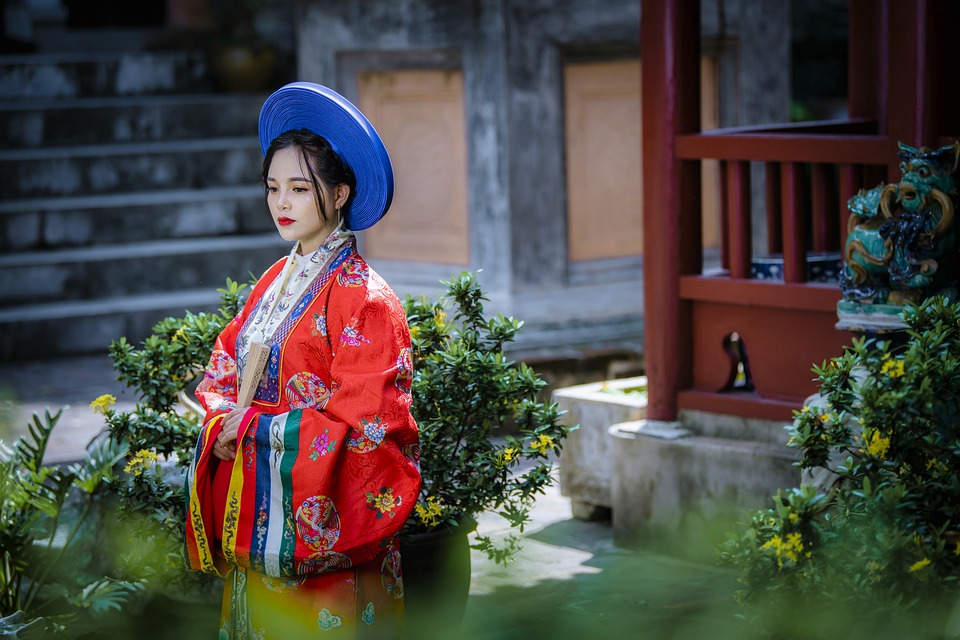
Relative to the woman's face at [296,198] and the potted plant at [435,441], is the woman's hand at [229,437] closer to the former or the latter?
the woman's face at [296,198]

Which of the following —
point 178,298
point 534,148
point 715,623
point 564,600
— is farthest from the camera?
point 178,298

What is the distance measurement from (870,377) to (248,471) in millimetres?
1685

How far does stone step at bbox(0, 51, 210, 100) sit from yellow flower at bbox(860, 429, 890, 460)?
945 centimetres

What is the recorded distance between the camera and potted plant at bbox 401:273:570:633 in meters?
4.59

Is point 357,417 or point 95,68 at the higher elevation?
point 95,68

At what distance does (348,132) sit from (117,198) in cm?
760

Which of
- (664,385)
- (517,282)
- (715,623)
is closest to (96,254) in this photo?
(517,282)

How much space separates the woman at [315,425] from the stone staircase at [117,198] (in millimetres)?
6211

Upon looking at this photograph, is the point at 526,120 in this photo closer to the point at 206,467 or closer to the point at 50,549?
the point at 50,549

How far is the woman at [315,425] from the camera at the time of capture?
3527mm

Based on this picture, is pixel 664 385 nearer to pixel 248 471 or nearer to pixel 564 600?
pixel 564 600

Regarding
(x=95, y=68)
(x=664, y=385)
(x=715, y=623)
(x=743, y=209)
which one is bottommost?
(x=715, y=623)

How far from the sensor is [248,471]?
3586 mm

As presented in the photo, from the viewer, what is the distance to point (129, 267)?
10.2 metres
